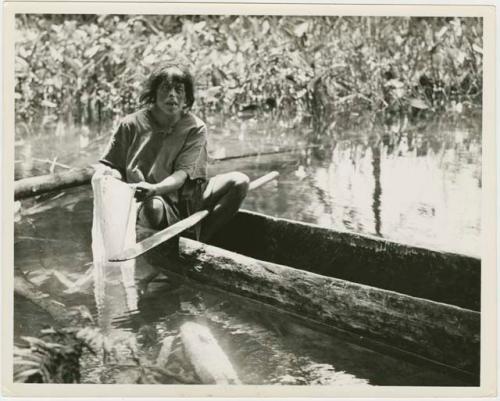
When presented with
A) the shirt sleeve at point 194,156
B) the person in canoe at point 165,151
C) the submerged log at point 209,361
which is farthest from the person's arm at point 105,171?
Answer: the submerged log at point 209,361

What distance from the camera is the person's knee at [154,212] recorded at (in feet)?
7.14

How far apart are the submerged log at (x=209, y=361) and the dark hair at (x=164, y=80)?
85 cm

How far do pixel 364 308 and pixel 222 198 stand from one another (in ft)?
2.37

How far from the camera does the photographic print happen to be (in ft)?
6.17

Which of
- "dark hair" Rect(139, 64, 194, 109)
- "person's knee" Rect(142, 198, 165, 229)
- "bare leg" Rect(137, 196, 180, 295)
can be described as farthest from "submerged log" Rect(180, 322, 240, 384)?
"dark hair" Rect(139, 64, 194, 109)

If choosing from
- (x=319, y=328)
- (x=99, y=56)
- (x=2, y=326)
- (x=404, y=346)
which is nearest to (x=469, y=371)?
(x=404, y=346)

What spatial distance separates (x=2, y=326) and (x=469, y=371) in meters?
1.46

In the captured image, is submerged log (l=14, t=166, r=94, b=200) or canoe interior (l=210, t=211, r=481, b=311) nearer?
canoe interior (l=210, t=211, r=481, b=311)

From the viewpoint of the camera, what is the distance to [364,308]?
5.93 ft

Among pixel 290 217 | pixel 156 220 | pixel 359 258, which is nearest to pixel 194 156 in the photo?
pixel 156 220

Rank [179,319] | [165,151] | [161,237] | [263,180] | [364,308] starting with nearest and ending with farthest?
[364,308] → [179,319] → [161,237] → [165,151] → [263,180]

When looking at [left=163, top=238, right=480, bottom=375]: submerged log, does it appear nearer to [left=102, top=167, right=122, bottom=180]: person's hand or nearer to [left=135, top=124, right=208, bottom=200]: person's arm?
[left=135, top=124, right=208, bottom=200]: person's arm

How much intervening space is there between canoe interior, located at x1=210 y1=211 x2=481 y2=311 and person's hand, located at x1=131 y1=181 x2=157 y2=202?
0.33 m

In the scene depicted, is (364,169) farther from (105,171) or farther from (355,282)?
(105,171)
